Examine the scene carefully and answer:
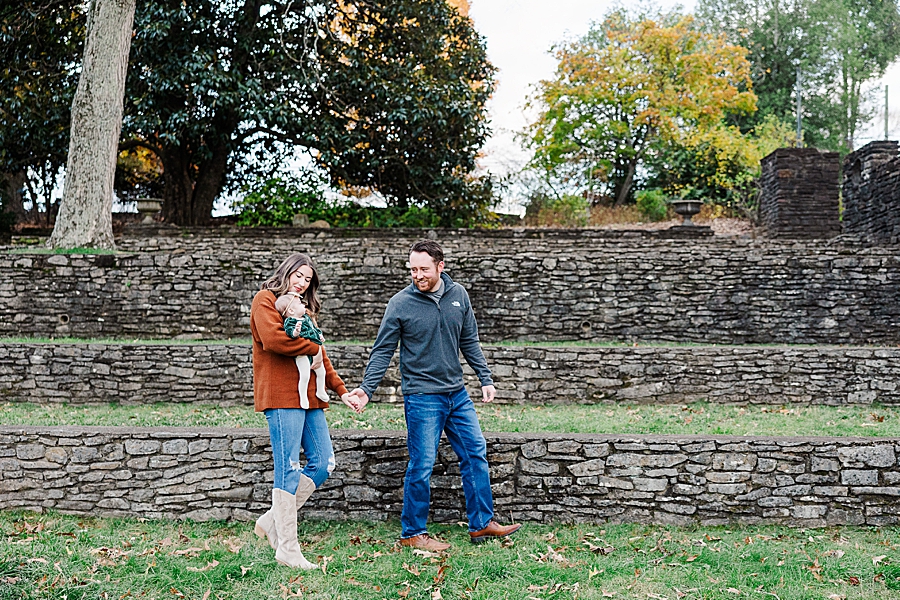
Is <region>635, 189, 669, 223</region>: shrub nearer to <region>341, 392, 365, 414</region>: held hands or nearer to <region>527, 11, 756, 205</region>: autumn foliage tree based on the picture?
<region>527, 11, 756, 205</region>: autumn foliage tree

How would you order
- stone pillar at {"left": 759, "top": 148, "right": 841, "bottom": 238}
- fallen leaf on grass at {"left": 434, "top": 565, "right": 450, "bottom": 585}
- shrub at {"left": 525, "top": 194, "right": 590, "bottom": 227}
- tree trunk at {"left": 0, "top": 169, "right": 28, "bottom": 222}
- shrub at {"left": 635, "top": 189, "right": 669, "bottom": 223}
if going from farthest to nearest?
shrub at {"left": 635, "top": 189, "right": 669, "bottom": 223}, shrub at {"left": 525, "top": 194, "right": 590, "bottom": 227}, tree trunk at {"left": 0, "top": 169, "right": 28, "bottom": 222}, stone pillar at {"left": 759, "top": 148, "right": 841, "bottom": 238}, fallen leaf on grass at {"left": 434, "top": 565, "right": 450, "bottom": 585}

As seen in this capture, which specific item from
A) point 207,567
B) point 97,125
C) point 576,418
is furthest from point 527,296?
point 97,125

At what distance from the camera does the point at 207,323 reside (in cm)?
1002

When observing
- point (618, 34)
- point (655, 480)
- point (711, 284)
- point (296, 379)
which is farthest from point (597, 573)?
point (618, 34)

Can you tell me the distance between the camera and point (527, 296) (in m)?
10.1

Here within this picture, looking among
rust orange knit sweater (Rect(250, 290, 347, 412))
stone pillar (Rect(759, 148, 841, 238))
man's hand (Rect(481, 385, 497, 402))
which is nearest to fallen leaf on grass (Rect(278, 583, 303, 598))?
rust orange knit sweater (Rect(250, 290, 347, 412))

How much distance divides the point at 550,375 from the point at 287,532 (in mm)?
4711

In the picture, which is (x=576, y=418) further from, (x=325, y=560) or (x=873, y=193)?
(x=873, y=193)

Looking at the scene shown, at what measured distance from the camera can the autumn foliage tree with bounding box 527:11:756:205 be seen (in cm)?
2341

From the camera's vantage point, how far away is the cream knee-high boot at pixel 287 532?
4070mm

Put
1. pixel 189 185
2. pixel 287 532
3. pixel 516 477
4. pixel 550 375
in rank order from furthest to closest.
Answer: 1. pixel 189 185
2. pixel 550 375
3. pixel 516 477
4. pixel 287 532

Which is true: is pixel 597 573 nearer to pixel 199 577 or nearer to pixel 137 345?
pixel 199 577

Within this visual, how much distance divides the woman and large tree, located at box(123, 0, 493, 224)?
428 inches

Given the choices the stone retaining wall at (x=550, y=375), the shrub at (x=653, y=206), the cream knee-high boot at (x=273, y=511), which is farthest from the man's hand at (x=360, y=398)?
the shrub at (x=653, y=206)
